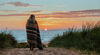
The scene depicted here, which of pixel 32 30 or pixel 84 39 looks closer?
pixel 32 30

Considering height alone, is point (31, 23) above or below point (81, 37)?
above

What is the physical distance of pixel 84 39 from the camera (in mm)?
12742

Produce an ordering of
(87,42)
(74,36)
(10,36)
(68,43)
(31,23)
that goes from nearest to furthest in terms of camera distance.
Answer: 1. (31,23)
2. (87,42)
3. (68,43)
4. (74,36)
5. (10,36)

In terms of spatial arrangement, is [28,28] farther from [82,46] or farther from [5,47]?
[82,46]

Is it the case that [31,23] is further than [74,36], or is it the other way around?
[74,36]

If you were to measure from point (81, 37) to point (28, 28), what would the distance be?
3.99 metres

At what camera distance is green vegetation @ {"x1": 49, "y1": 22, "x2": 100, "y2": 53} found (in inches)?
460

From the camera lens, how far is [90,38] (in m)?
12.5

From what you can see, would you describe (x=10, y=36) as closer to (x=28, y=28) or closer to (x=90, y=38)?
(x=28, y=28)

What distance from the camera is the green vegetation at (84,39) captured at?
38.3 ft

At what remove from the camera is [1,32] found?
541 inches

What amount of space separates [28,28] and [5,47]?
7.62ft

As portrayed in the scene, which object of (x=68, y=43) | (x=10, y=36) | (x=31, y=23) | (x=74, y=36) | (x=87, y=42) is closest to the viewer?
(x=31, y=23)

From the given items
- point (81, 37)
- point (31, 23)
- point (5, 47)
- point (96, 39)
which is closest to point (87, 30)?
point (81, 37)
